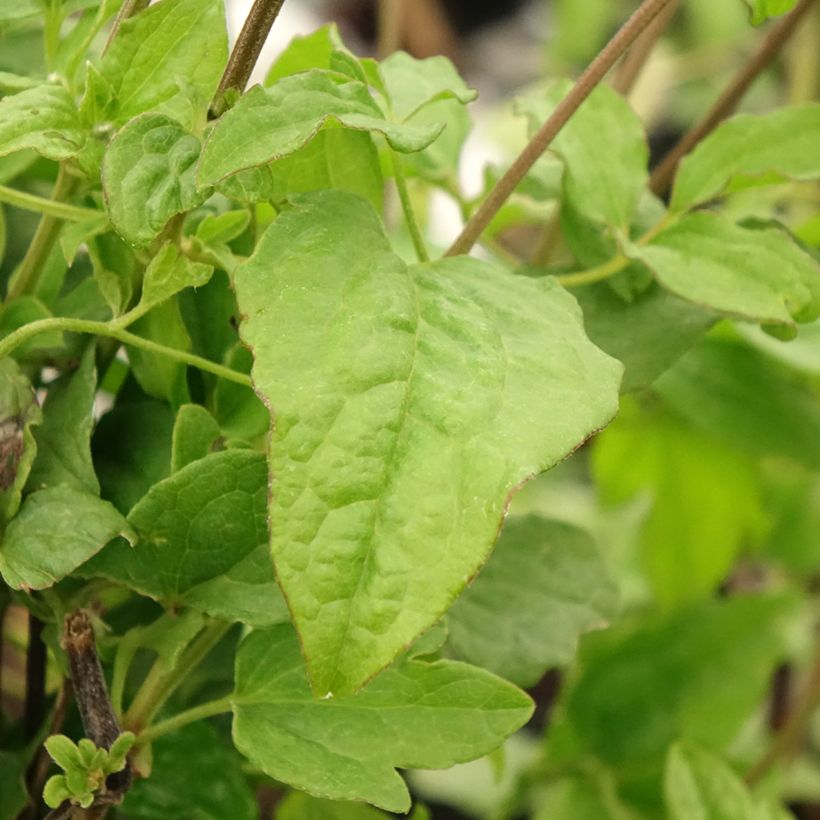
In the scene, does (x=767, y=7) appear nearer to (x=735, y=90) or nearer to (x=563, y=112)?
(x=563, y=112)

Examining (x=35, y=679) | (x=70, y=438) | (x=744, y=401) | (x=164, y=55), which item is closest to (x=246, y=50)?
(x=164, y=55)

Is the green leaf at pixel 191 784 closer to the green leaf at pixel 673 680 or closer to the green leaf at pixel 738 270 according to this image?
the green leaf at pixel 738 270

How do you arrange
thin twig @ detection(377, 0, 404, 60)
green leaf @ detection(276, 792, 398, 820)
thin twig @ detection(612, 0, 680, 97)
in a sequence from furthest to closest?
thin twig @ detection(377, 0, 404, 60), thin twig @ detection(612, 0, 680, 97), green leaf @ detection(276, 792, 398, 820)

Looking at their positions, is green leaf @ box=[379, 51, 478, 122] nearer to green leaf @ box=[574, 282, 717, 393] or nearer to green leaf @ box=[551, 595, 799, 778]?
green leaf @ box=[574, 282, 717, 393]

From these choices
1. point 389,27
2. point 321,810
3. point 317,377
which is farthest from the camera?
point 389,27

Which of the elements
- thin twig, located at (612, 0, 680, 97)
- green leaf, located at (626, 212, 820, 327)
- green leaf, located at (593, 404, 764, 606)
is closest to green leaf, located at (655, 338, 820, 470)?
green leaf, located at (593, 404, 764, 606)

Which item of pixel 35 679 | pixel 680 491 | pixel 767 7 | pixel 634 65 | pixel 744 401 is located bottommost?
pixel 680 491
